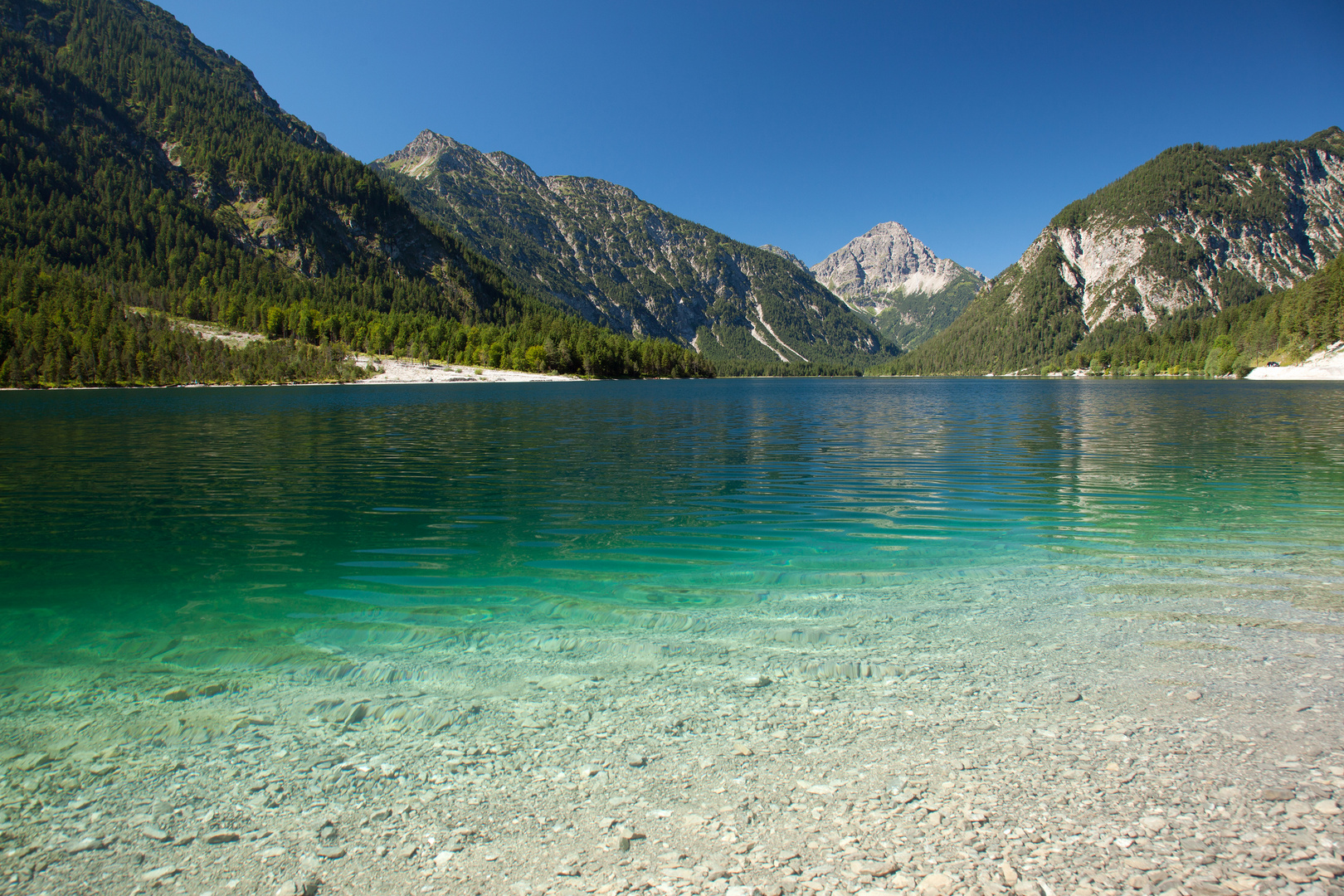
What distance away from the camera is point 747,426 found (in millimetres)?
47656

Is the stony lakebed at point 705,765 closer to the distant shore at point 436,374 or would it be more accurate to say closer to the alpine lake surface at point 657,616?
Result: the alpine lake surface at point 657,616

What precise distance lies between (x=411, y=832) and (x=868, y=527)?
13156 mm

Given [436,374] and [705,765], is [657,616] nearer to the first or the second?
[705,765]

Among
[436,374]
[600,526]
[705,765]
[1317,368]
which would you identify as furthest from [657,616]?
[1317,368]

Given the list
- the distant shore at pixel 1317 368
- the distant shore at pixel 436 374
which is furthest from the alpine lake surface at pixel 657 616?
the distant shore at pixel 1317 368

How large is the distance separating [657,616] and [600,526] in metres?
6.95

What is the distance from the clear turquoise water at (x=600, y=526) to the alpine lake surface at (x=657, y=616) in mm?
117

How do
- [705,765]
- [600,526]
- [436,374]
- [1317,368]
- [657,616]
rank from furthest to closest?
[436,374], [1317,368], [600,526], [657,616], [705,765]

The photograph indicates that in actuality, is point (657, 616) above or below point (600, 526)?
below

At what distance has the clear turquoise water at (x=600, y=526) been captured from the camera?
35.6ft

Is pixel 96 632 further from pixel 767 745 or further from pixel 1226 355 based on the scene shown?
pixel 1226 355

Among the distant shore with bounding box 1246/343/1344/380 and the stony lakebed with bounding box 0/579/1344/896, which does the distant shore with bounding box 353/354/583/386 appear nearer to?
the stony lakebed with bounding box 0/579/1344/896

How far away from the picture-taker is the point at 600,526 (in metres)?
16.7

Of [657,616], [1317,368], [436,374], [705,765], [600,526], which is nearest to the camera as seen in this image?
[705,765]
